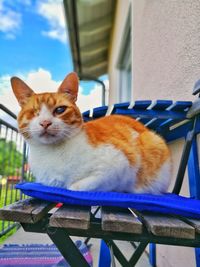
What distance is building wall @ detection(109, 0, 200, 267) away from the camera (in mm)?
1112

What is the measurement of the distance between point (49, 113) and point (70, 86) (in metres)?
0.17

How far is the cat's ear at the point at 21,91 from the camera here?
92cm

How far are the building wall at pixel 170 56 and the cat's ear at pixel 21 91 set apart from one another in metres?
0.73

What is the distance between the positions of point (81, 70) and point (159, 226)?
5758 millimetres

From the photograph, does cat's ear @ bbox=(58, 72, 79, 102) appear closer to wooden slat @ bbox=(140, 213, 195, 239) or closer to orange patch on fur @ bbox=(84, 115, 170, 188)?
orange patch on fur @ bbox=(84, 115, 170, 188)

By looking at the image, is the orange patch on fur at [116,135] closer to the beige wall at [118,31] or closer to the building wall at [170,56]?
the building wall at [170,56]

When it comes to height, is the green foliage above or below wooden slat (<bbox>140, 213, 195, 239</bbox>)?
above

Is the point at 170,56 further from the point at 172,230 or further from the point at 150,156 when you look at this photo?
the point at 172,230

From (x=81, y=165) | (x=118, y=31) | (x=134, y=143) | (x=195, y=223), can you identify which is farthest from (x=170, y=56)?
(x=118, y=31)

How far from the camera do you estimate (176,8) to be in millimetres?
1316

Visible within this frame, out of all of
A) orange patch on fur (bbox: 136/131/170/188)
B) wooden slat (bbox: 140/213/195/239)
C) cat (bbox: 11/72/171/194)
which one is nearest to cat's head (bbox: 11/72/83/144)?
cat (bbox: 11/72/171/194)

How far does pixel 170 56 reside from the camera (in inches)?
54.9

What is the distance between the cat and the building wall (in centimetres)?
38

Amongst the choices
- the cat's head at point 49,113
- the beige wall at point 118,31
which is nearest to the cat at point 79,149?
the cat's head at point 49,113
